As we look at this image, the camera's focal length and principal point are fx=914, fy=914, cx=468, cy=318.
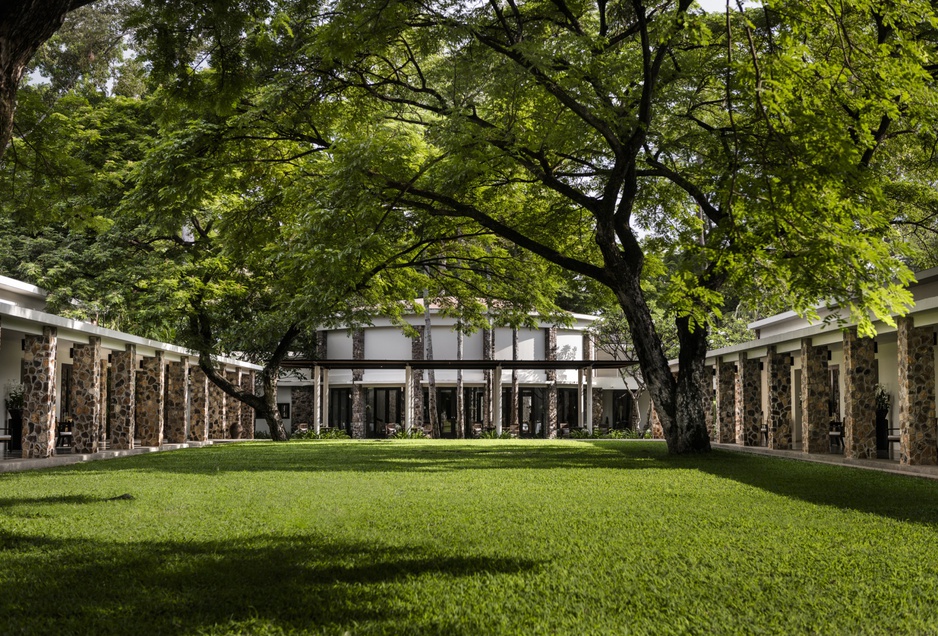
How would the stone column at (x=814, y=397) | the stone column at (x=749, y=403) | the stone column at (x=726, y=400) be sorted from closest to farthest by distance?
the stone column at (x=814, y=397) < the stone column at (x=749, y=403) < the stone column at (x=726, y=400)

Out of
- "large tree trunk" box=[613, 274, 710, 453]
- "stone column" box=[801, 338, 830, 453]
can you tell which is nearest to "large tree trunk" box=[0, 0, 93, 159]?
"large tree trunk" box=[613, 274, 710, 453]

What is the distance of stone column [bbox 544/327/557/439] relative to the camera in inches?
1550

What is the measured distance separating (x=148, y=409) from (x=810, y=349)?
1630 centimetres

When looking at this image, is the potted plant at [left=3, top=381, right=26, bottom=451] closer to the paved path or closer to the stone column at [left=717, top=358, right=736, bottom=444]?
the paved path

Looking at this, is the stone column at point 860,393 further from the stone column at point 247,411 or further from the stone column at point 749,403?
the stone column at point 247,411

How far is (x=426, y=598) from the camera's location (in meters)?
5.14

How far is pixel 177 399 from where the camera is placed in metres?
26.2

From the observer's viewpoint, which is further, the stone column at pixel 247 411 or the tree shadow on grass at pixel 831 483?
the stone column at pixel 247 411

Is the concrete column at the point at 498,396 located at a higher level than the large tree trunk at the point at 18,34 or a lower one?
lower

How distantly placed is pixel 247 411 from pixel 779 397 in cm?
2037

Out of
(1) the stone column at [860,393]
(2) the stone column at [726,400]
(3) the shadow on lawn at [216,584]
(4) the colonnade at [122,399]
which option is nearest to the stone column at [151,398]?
(4) the colonnade at [122,399]

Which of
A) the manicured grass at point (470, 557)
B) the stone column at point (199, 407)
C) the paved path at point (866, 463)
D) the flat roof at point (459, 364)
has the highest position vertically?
the flat roof at point (459, 364)

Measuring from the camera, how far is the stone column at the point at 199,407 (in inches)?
1131

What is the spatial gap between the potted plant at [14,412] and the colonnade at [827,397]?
18.1 m
